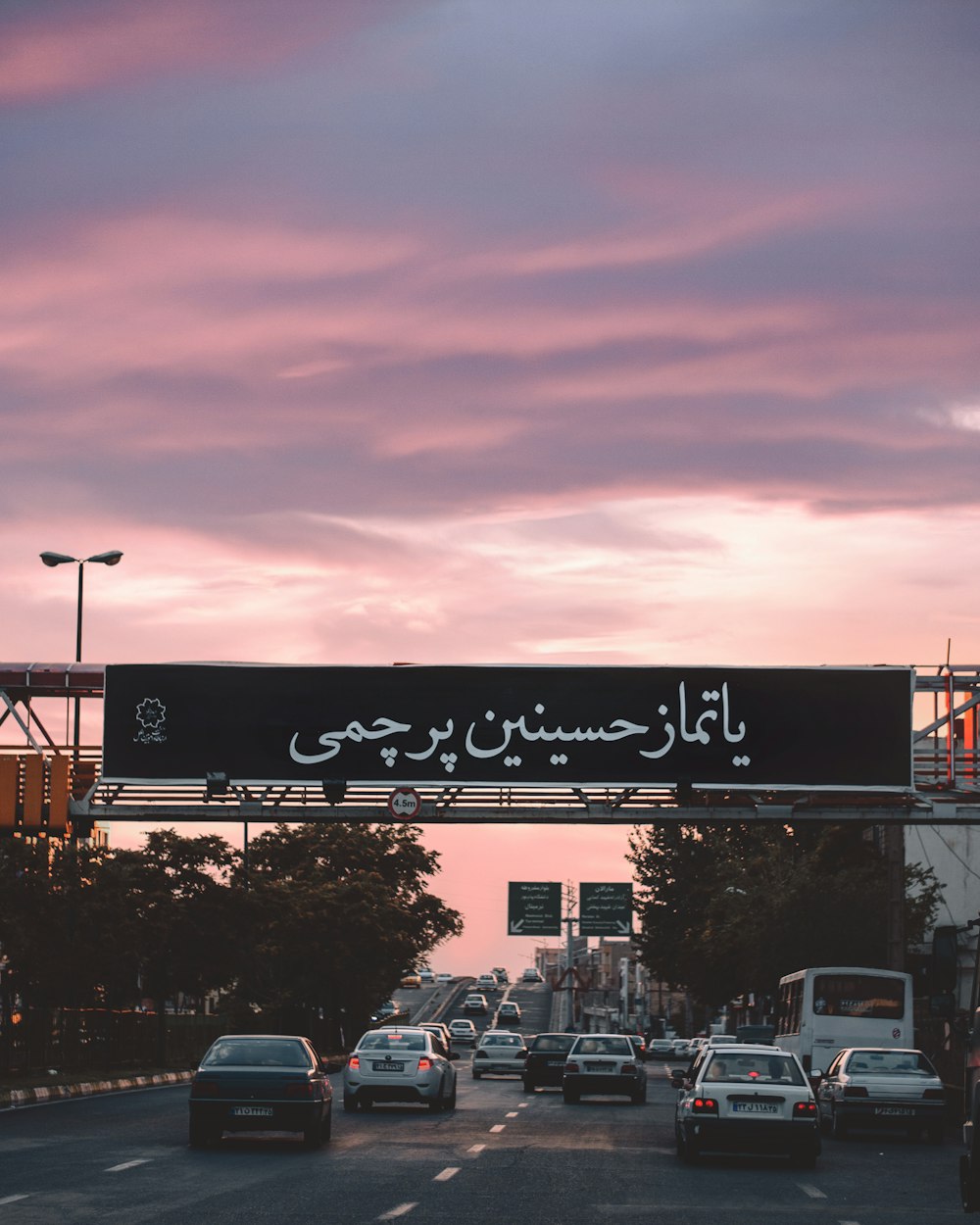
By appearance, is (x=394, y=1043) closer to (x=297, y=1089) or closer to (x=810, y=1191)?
(x=297, y=1089)

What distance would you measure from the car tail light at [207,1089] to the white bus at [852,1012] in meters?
22.4

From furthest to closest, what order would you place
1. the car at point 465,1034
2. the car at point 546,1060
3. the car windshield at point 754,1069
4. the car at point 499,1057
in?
the car at point 465,1034
the car at point 499,1057
the car at point 546,1060
the car windshield at point 754,1069

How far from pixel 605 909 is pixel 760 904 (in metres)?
27.2

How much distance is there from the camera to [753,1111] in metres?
22.8

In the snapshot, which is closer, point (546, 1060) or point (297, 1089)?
point (297, 1089)

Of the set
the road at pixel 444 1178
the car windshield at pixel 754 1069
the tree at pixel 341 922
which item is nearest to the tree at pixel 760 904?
the tree at pixel 341 922

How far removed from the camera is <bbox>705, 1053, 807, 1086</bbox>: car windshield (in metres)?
22.9

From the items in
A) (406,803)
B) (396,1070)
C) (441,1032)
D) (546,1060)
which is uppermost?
(406,803)

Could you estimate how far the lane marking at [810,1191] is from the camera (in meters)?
19.1

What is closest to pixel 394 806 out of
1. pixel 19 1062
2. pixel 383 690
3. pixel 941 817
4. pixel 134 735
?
pixel 383 690

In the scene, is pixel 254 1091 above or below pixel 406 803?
below

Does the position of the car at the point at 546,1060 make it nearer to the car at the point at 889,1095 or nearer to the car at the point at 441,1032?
the car at the point at 441,1032

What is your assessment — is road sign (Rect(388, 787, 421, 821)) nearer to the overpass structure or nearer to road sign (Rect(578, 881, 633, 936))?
the overpass structure

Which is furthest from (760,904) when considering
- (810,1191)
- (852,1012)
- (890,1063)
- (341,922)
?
(810,1191)
